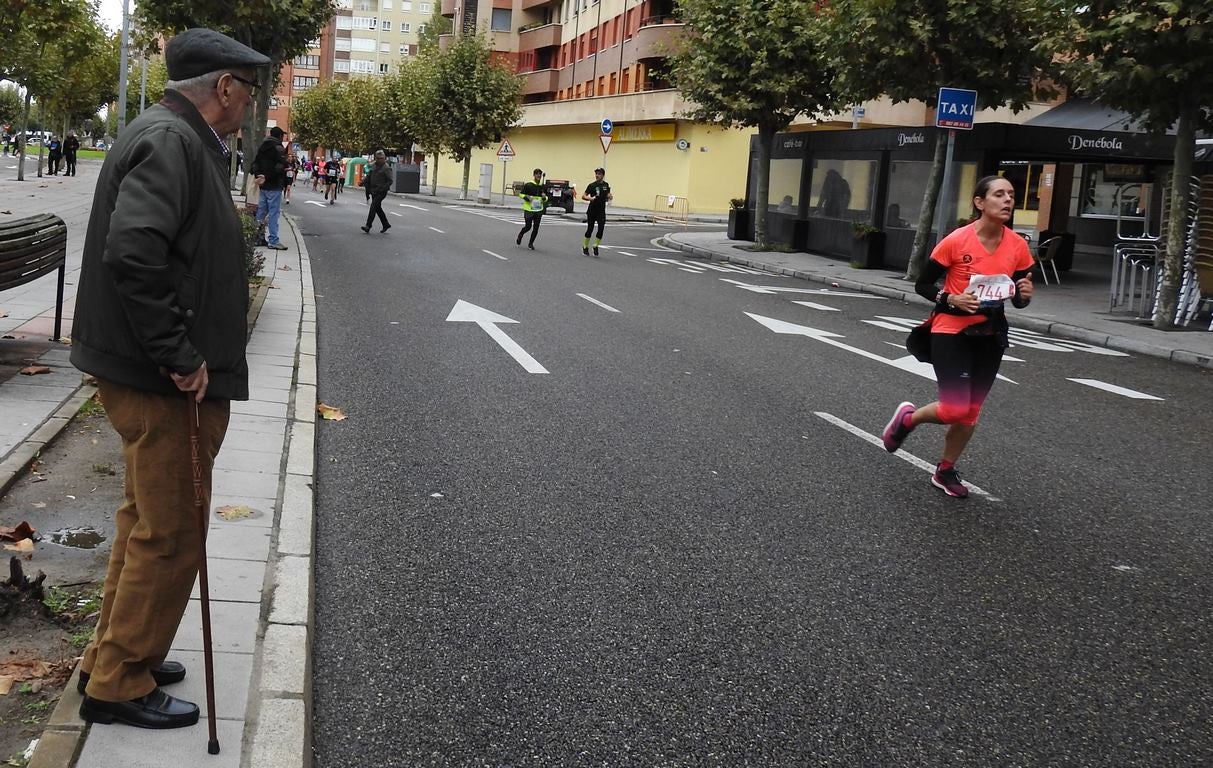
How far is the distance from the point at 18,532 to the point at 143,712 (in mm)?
1946

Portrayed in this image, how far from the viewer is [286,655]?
3.95m

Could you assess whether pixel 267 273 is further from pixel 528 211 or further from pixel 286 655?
pixel 286 655

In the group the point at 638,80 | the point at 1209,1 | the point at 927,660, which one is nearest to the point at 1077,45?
the point at 1209,1

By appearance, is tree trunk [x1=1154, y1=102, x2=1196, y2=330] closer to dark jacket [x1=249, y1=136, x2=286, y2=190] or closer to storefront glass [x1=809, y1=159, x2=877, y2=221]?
storefront glass [x1=809, y1=159, x2=877, y2=221]

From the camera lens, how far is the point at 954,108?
1972 cm

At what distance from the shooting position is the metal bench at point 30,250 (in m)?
7.70

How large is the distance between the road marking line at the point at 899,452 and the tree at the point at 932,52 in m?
12.2

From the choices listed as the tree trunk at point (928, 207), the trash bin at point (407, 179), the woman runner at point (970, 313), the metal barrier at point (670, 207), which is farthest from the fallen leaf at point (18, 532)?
the trash bin at point (407, 179)

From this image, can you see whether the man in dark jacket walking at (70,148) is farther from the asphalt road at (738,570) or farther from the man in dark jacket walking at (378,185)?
the asphalt road at (738,570)

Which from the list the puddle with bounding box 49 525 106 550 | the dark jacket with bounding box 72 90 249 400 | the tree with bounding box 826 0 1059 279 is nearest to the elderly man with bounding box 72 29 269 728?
the dark jacket with bounding box 72 90 249 400

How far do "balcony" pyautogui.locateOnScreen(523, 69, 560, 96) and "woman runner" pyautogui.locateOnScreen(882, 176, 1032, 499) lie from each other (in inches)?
2679

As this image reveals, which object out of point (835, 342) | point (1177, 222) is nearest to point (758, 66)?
point (1177, 222)

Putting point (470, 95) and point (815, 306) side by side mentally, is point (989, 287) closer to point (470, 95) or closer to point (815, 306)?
point (815, 306)

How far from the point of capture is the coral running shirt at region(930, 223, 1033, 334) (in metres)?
6.83
